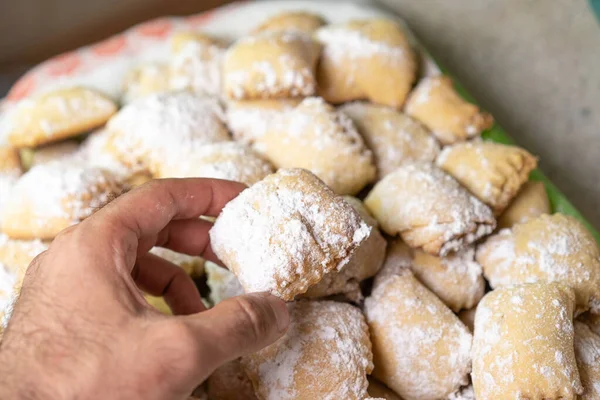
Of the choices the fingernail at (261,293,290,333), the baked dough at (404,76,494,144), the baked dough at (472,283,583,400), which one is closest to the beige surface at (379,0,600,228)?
the baked dough at (404,76,494,144)

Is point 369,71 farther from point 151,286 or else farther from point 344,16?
point 151,286

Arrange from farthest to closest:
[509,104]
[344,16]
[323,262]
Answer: [509,104] → [344,16] → [323,262]

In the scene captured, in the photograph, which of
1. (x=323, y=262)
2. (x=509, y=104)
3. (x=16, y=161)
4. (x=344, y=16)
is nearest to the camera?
(x=323, y=262)

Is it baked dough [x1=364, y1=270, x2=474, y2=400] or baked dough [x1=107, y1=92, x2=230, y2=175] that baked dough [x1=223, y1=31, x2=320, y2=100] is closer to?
baked dough [x1=107, y1=92, x2=230, y2=175]

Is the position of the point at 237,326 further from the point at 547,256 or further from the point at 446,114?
the point at 446,114

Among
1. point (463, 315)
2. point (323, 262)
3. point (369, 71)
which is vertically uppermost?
point (369, 71)

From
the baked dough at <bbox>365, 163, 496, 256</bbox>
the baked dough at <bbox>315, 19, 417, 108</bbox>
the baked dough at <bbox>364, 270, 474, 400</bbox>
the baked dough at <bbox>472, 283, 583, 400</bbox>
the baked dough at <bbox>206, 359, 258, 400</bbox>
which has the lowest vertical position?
the baked dough at <bbox>206, 359, 258, 400</bbox>

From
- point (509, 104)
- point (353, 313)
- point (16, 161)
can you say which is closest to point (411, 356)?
point (353, 313)
